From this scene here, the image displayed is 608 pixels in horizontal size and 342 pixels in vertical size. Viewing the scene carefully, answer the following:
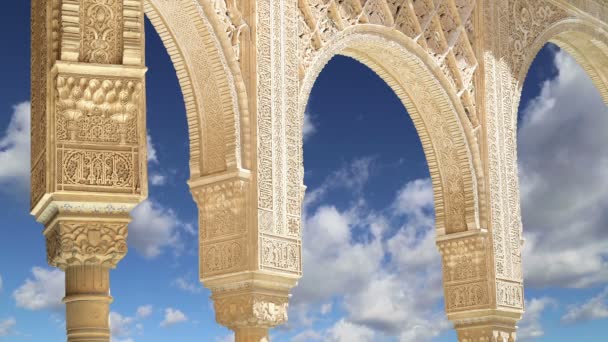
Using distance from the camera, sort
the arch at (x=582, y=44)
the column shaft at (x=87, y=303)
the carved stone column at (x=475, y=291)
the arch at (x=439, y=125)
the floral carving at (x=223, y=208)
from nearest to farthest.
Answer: the column shaft at (x=87, y=303) → the floral carving at (x=223, y=208) → the arch at (x=439, y=125) → the carved stone column at (x=475, y=291) → the arch at (x=582, y=44)

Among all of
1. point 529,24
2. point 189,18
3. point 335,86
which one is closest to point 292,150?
point 189,18

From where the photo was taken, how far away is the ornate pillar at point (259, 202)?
6941 mm

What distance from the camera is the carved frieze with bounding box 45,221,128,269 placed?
481 centimetres

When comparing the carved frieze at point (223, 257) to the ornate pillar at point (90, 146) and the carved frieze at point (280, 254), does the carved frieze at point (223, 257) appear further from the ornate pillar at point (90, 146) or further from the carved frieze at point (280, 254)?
the ornate pillar at point (90, 146)

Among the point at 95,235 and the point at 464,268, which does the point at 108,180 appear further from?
the point at 464,268

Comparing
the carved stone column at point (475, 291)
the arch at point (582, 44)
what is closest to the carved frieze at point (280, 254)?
the carved stone column at point (475, 291)

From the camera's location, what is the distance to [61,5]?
5113 millimetres

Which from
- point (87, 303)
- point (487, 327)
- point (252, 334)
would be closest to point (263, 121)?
point (252, 334)

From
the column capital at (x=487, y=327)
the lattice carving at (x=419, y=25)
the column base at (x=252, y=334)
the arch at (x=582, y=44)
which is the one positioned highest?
the arch at (x=582, y=44)

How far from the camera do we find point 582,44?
11281 mm

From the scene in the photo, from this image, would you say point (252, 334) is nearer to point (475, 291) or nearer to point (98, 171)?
point (98, 171)

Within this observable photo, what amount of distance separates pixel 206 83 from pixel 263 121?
0.46m

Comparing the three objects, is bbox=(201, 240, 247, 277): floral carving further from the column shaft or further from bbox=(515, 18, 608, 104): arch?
bbox=(515, 18, 608, 104): arch

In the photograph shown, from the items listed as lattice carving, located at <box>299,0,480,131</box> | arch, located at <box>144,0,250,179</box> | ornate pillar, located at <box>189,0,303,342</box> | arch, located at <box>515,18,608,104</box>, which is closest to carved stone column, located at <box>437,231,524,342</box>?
lattice carving, located at <box>299,0,480,131</box>
